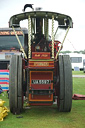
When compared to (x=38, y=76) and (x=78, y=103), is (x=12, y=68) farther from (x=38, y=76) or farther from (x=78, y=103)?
(x=78, y=103)

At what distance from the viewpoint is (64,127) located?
197 inches

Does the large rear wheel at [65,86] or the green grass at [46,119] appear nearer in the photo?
the green grass at [46,119]

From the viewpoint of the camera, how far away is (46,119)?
5652 mm

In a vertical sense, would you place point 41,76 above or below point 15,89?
above

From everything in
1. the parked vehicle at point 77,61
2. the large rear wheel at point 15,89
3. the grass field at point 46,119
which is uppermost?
the large rear wheel at point 15,89

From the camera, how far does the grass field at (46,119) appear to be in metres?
5.16

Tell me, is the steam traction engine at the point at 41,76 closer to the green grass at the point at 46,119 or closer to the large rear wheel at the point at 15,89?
the large rear wheel at the point at 15,89

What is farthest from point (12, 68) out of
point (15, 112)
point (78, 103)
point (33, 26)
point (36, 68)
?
point (78, 103)

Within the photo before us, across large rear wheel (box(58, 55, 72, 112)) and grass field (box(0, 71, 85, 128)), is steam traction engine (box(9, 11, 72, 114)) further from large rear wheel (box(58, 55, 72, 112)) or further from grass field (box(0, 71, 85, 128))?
grass field (box(0, 71, 85, 128))

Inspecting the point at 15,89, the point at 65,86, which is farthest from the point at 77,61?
the point at 15,89

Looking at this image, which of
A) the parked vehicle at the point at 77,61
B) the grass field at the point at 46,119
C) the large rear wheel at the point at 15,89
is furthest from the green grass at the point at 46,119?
the parked vehicle at the point at 77,61

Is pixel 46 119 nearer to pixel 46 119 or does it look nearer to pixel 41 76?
pixel 46 119

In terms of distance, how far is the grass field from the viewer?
516cm

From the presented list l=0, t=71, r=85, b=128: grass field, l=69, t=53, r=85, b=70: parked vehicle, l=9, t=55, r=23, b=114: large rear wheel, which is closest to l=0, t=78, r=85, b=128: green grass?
l=0, t=71, r=85, b=128: grass field
